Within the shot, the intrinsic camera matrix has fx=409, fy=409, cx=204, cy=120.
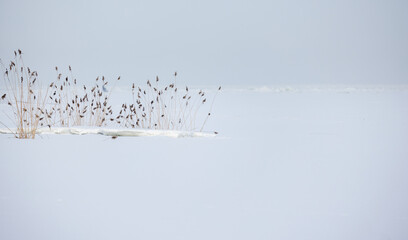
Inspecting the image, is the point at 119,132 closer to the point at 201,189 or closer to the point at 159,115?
the point at 159,115

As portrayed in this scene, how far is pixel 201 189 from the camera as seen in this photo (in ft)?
8.29

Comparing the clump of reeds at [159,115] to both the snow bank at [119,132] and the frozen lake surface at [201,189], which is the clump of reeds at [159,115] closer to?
the snow bank at [119,132]

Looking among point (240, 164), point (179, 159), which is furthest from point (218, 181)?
point (179, 159)

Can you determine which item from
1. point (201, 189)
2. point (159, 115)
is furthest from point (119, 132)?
point (201, 189)

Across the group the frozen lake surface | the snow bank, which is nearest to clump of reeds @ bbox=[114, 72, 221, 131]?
the snow bank

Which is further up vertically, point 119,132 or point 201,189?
point 119,132

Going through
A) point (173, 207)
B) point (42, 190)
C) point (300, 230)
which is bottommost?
point (300, 230)

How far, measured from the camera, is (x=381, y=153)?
3854mm

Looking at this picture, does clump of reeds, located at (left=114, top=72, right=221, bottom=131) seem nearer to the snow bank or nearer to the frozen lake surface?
the snow bank

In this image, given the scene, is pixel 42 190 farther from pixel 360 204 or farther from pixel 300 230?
pixel 360 204

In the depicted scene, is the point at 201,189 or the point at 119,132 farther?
the point at 119,132

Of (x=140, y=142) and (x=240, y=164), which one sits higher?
(x=140, y=142)

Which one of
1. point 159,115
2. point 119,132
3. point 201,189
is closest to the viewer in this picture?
point 201,189

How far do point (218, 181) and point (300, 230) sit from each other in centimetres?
97
